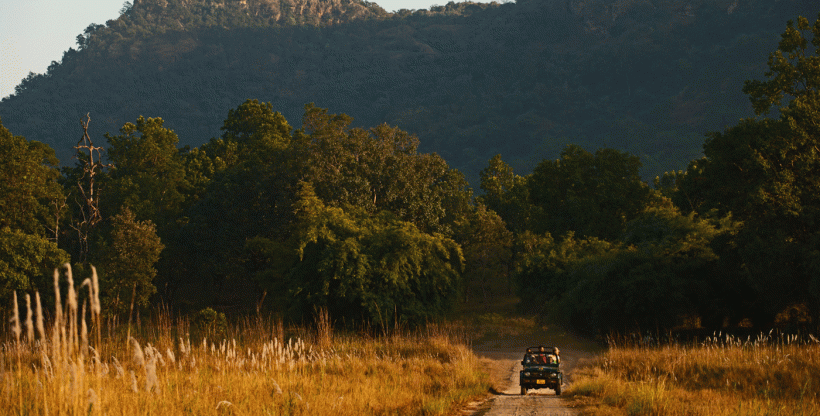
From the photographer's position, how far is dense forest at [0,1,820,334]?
29953mm

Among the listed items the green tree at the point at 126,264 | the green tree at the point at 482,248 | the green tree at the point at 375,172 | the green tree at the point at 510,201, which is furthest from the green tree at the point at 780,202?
the green tree at the point at 510,201

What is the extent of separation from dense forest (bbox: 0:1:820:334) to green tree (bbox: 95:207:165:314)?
5.5 inches

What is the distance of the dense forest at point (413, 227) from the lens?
29953 mm

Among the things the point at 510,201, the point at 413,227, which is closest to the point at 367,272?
the point at 413,227

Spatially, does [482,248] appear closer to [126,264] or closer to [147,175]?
[126,264]

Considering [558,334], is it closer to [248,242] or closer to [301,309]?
[301,309]

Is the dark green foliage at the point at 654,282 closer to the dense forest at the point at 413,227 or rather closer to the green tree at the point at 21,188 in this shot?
the dense forest at the point at 413,227

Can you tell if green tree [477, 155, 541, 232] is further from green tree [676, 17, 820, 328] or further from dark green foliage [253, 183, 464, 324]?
green tree [676, 17, 820, 328]

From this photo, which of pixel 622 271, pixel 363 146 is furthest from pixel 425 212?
pixel 622 271

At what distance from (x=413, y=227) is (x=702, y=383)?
78.0 feet

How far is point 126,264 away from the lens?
144 ft

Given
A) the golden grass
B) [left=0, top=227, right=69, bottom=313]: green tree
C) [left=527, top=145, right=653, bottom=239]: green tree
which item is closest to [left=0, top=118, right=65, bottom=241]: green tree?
[left=0, top=227, right=69, bottom=313]: green tree

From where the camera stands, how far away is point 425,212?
156 ft

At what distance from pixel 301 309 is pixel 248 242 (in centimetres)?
922
